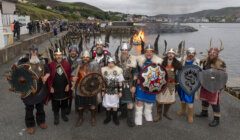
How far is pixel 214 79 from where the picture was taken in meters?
6.34

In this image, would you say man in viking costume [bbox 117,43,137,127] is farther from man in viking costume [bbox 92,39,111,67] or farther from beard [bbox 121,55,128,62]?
man in viking costume [bbox 92,39,111,67]

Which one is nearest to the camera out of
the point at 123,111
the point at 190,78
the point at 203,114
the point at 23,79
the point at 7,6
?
the point at 23,79

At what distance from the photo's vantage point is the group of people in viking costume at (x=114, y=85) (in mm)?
6175

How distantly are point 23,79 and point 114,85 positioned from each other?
6.31ft

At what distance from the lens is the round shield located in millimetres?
6117


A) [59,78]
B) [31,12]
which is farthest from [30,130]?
[31,12]

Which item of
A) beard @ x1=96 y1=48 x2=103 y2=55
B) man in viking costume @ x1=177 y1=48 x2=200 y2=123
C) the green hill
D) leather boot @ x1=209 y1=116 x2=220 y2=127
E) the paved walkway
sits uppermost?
the green hill

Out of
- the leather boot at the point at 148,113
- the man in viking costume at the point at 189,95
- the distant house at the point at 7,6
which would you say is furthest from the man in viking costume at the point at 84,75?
the distant house at the point at 7,6

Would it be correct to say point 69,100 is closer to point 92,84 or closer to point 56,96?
point 56,96

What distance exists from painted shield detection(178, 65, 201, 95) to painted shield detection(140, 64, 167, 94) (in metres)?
0.48

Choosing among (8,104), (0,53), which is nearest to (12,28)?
(0,53)

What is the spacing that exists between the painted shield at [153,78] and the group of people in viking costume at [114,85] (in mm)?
22

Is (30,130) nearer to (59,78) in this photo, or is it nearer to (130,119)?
(59,78)

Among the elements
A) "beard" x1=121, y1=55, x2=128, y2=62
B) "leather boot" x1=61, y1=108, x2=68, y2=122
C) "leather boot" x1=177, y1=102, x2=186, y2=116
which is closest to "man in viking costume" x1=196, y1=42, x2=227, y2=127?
"leather boot" x1=177, y1=102, x2=186, y2=116
